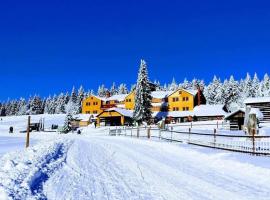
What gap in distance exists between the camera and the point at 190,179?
11.5 m

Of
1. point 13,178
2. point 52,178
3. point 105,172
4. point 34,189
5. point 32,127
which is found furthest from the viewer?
point 32,127

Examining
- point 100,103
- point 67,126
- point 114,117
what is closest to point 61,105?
point 100,103

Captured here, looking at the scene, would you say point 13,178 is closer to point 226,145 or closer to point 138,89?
point 226,145

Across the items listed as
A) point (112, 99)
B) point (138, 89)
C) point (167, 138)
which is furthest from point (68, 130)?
point (167, 138)

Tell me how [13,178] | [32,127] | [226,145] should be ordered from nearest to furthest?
[13,178] → [226,145] → [32,127]

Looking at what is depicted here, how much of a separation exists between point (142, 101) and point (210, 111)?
68.4 feet

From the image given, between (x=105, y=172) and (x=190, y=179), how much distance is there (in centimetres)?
293

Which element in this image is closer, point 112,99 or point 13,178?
point 13,178

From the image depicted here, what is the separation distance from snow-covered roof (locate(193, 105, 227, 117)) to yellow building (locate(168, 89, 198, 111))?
3412mm

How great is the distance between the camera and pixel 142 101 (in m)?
75.1

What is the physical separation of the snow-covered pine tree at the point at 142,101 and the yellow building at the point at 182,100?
21.4m

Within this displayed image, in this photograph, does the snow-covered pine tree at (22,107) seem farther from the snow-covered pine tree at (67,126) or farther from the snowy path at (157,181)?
the snowy path at (157,181)

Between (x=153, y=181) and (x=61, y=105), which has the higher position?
(x=61, y=105)

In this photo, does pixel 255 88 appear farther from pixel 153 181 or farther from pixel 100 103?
pixel 153 181
